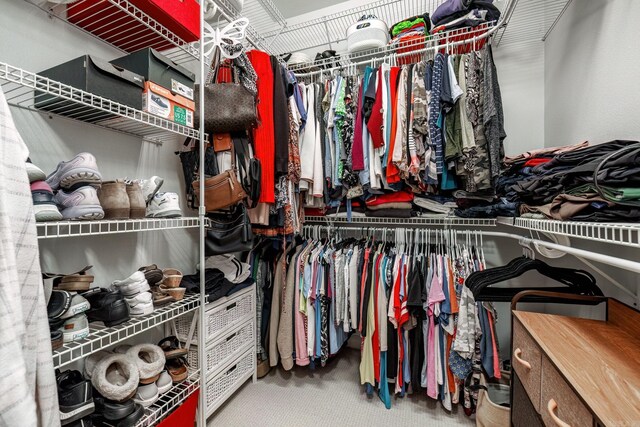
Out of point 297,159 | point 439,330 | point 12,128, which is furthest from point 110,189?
point 439,330

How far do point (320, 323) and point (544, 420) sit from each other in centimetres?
117

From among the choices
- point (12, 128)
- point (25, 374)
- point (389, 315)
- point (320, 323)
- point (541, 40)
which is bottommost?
point (320, 323)

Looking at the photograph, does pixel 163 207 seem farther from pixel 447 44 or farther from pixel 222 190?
pixel 447 44

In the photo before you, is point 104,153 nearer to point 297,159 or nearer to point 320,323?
point 297,159

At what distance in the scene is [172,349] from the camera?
1230mm

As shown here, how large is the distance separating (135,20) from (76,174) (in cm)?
70

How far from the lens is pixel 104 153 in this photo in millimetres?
1209

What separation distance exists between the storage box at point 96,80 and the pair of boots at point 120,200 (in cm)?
29

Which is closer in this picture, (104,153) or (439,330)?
(104,153)

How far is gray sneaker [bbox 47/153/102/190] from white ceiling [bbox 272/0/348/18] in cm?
202

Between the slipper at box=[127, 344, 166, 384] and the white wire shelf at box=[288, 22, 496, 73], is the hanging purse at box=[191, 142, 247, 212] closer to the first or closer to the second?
the slipper at box=[127, 344, 166, 384]

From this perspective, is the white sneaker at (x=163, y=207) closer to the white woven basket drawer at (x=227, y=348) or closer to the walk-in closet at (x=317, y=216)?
the walk-in closet at (x=317, y=216)

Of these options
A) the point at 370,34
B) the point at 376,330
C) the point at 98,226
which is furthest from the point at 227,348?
the point at 370,34

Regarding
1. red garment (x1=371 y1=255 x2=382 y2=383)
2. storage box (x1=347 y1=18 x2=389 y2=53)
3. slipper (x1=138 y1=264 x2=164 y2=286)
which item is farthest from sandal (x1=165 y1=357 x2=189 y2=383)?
storage box (x1=347 y1=18 x2=389 y2=53)
